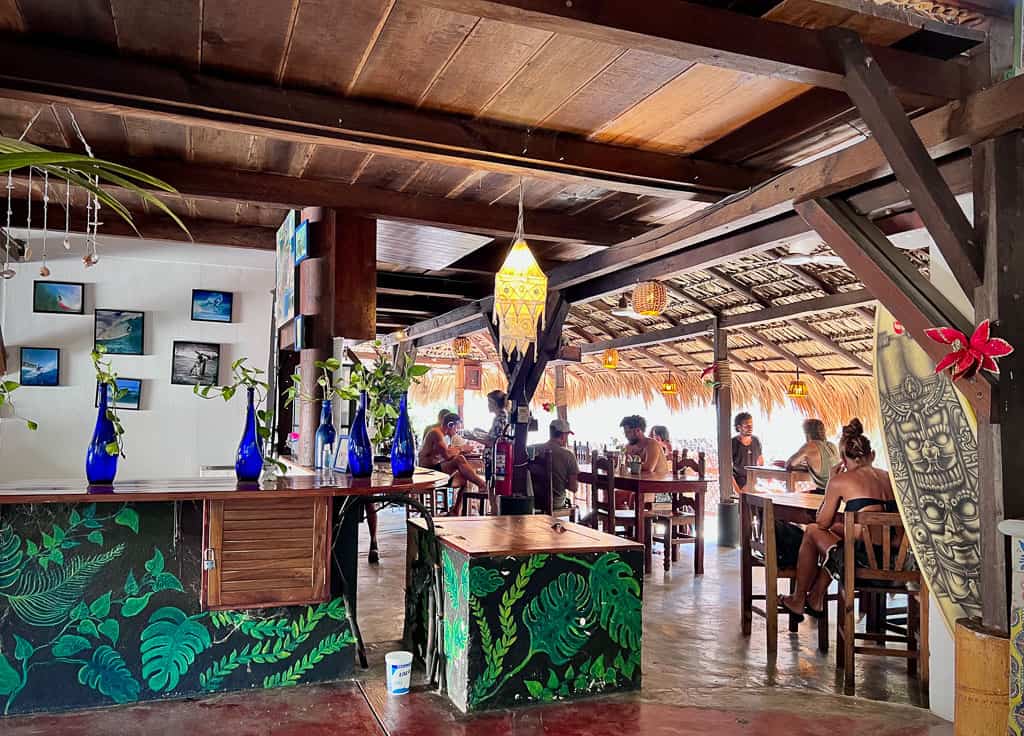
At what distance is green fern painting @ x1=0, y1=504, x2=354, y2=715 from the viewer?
3.11 metres

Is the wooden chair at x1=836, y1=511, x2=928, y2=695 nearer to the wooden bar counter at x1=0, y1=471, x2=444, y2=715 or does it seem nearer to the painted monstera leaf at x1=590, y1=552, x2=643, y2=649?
the painted monstera leaf at x1=590, y1=552, x2=643, y2=649

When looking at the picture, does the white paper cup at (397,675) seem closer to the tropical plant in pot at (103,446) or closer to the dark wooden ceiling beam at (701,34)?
the tropical plant in pot at (103,446)

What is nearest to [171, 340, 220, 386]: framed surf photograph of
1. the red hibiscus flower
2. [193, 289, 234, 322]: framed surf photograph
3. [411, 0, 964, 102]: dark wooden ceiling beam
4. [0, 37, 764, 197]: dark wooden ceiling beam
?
[193, 289, 234, 322]: framed surf photograph

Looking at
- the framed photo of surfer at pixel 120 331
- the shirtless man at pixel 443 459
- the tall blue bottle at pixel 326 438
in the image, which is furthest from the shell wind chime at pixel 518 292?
the shirtless man at pixel 443 459

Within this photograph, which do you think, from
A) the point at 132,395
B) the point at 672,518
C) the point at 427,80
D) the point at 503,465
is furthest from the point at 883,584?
the point at 132,395

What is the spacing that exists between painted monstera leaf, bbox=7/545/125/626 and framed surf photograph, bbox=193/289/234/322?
10.1ft

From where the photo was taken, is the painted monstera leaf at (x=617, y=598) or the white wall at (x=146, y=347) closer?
the painted monstera leaf at (x=617, y=598)

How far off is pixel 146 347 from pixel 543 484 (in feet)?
10.8

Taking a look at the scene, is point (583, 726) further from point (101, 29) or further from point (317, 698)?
point (101, 29)

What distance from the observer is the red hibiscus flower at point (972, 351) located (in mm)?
2289

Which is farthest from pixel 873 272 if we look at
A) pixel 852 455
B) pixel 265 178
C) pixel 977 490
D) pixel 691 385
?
pixel 691 385

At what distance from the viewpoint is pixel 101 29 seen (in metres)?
2.69

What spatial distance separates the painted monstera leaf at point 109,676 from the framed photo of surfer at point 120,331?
9.99ft

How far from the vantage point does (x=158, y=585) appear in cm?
332
